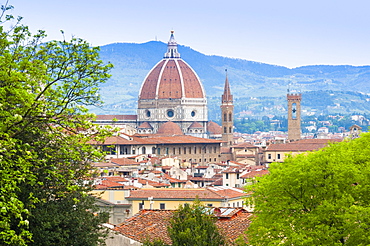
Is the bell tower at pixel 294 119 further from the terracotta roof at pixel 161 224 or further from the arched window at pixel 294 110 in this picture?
the terracotta roof at pixel 161 224

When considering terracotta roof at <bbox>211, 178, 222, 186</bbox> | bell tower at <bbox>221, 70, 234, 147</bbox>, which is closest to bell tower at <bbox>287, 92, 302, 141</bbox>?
bell tower at <bbox>221, 70, 234, 147</bbox>

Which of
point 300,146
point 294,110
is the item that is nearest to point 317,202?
point 300,146

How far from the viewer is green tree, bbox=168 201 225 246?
2347 centimetres

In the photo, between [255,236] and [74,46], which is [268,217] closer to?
[255,236]

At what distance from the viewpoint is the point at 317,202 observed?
26156mm

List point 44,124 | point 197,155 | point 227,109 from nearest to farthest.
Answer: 1. point 44,124
2. point 197,155
3. point 227,109

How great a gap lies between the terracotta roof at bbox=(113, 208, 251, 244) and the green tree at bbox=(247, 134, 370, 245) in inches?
89.8

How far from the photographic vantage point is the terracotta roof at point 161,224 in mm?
29375

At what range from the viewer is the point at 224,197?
167ft

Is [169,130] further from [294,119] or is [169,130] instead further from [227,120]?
[294,119]

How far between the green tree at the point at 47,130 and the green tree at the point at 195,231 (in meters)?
1.99

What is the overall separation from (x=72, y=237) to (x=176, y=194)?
2703 cm

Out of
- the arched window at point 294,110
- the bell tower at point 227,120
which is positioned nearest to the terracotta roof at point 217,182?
the arched window at point 294,110

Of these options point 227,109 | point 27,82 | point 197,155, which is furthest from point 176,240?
point 227,109
